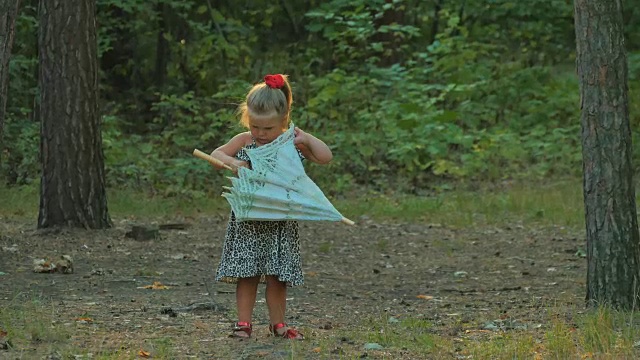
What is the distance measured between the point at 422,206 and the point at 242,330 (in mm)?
8866

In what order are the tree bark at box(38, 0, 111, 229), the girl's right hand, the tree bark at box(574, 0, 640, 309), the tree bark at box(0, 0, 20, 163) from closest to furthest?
1. the girl's right hand
2. the tree bark at box(574, 0, 640, 309)
3. the tree bark at box(0, 0, 20, 163)
4. the tree bark at box(38, 0, 111, 229)

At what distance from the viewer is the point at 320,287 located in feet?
30.6

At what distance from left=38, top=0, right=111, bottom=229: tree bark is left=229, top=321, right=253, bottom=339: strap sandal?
561 centimetres

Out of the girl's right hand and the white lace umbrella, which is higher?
the girl's right hand

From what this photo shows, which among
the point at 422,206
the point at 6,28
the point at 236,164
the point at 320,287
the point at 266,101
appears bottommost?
the point at 320,287

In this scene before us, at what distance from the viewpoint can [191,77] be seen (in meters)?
22.4

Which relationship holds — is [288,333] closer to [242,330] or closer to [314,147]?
[242,330]

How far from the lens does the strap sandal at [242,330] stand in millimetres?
6461

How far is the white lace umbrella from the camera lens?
20.7ft

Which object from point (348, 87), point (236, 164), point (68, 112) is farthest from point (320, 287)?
point (348, 87)

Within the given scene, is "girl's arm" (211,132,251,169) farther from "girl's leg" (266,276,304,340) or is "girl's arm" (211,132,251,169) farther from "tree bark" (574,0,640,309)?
"tree bark" (574,0,640,309)

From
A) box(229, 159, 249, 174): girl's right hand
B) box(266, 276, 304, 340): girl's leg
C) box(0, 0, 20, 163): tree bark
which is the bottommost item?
box(266, 276, 304, 340): girl's leg

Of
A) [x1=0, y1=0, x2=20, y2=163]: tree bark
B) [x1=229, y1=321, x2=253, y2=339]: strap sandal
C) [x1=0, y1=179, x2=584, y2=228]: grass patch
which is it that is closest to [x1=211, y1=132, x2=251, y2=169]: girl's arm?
[x1=229, y1=321, x2=253, y2=339]: strap sandal

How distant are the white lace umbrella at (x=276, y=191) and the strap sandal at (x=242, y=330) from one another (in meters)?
0.60
